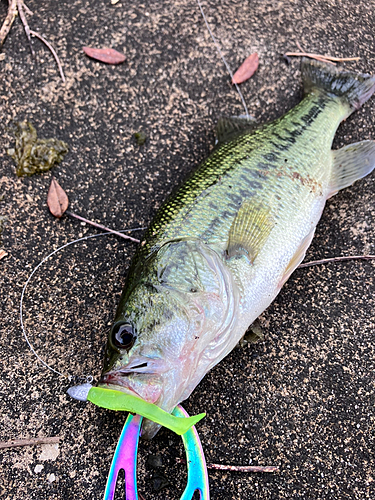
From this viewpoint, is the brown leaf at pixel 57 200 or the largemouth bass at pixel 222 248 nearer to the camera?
the largemouth bass at pixel 222 248

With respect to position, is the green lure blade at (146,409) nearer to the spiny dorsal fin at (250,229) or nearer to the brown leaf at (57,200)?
the spiny dorsal fin at (250,229)

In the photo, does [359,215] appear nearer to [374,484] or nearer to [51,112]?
[374,484]

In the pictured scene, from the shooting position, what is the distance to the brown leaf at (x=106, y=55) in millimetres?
2986

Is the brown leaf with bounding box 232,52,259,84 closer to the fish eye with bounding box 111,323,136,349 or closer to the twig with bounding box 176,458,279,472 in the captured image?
the fish eye with bounding box 111,323,136,349

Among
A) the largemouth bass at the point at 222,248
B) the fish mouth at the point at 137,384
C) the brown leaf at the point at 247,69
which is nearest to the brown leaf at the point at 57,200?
the largemouth bass at the point at 222,248

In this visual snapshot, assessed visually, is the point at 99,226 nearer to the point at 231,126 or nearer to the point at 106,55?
the point at 231,126

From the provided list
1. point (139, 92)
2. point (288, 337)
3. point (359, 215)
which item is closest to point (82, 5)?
point (139, 92)

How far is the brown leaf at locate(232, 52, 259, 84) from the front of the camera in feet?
9.78

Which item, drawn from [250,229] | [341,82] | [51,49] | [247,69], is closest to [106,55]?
[51,49]

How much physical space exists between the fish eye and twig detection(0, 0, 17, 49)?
100 inches

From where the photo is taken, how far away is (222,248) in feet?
6.74

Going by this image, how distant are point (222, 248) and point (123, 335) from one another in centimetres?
70

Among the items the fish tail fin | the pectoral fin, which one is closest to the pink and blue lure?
the pectoral fin

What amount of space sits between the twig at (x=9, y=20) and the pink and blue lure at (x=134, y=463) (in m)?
2.95
